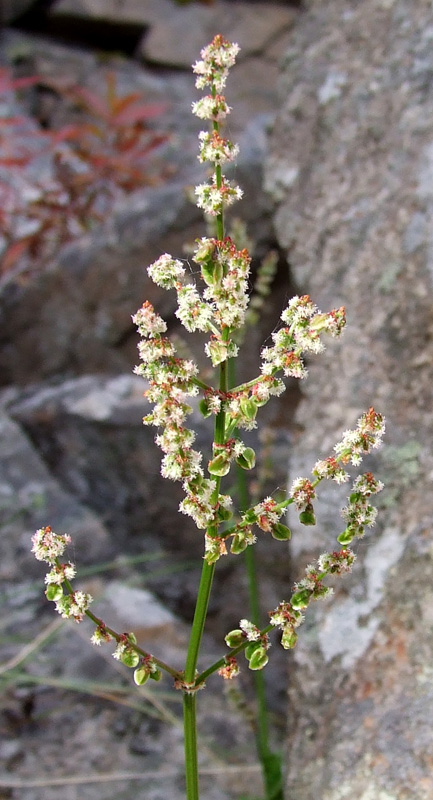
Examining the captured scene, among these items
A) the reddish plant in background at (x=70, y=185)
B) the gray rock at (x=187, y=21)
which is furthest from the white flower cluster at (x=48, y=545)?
the gray rock at (x=187, y=21)

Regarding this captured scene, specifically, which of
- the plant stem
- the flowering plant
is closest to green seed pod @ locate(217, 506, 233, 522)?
the flowering plant

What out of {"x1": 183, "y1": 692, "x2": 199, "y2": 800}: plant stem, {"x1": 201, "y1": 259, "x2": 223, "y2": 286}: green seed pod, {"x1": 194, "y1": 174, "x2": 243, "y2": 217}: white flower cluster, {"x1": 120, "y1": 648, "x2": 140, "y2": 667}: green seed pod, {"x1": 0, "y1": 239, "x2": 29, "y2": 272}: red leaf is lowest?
{"x1": 183, "y1": 692, "x2": 199, "y2": 800}: plant stem

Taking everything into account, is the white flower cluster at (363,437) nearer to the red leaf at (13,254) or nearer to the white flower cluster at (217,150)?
the white flower cluster at (217,150)

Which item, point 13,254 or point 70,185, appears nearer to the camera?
point 13,254

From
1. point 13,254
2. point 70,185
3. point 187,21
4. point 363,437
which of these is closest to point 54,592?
point 363,437

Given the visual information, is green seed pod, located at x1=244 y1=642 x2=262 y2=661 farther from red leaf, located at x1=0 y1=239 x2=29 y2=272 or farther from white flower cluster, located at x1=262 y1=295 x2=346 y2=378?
red leaf, located at x1=0 y1=239 x2=29 y2=272

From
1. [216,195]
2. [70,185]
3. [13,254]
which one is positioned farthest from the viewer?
[70,185]

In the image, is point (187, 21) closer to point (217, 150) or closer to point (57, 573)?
point (217, 150)
